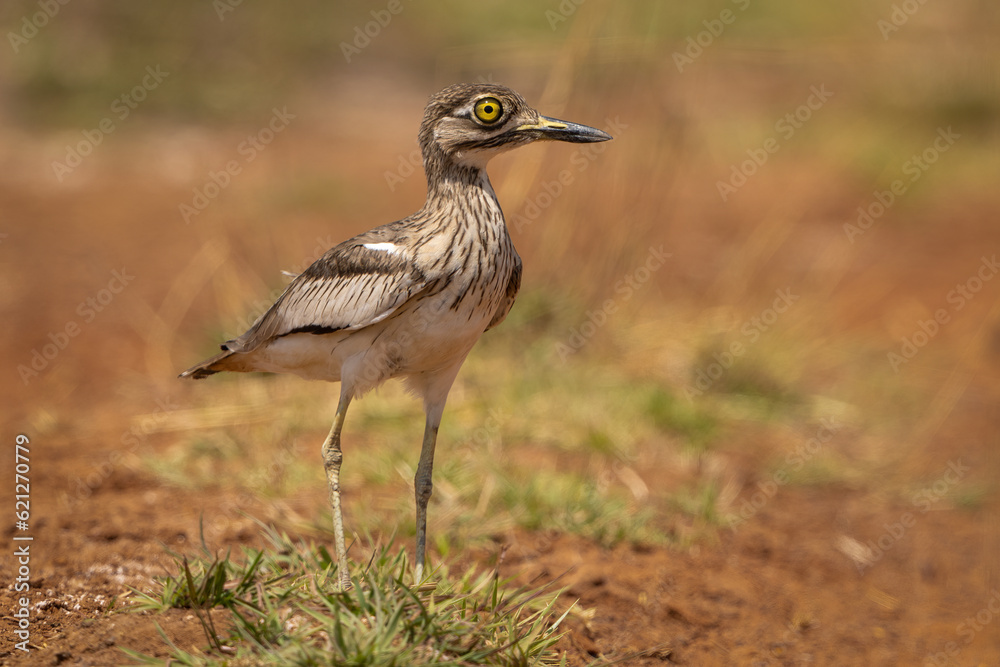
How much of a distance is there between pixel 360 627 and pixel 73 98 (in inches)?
408

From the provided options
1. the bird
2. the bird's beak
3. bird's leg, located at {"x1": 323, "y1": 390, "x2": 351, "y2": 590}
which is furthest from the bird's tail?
the bird's beak

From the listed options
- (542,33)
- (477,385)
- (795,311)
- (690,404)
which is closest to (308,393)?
(477,385)

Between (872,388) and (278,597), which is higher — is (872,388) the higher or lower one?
the lower one

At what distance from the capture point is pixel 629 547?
4855 millimetres

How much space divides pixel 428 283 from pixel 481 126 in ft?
2.20

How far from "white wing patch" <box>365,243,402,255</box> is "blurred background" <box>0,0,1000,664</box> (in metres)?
1.61

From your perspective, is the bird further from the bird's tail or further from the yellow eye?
the bird's tail

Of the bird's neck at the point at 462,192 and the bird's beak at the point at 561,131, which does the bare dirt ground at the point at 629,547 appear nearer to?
the bird's neck at the point at 462,192

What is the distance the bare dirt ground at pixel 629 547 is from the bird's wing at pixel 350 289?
3.64 feet

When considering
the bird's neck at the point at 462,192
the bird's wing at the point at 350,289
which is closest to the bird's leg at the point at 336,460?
the bird's wing at the point at 350,289

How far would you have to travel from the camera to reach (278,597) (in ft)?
10.6

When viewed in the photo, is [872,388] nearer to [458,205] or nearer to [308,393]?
[308,393]

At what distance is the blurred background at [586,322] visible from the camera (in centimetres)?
489

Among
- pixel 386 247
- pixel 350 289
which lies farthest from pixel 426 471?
pixel 386 247
